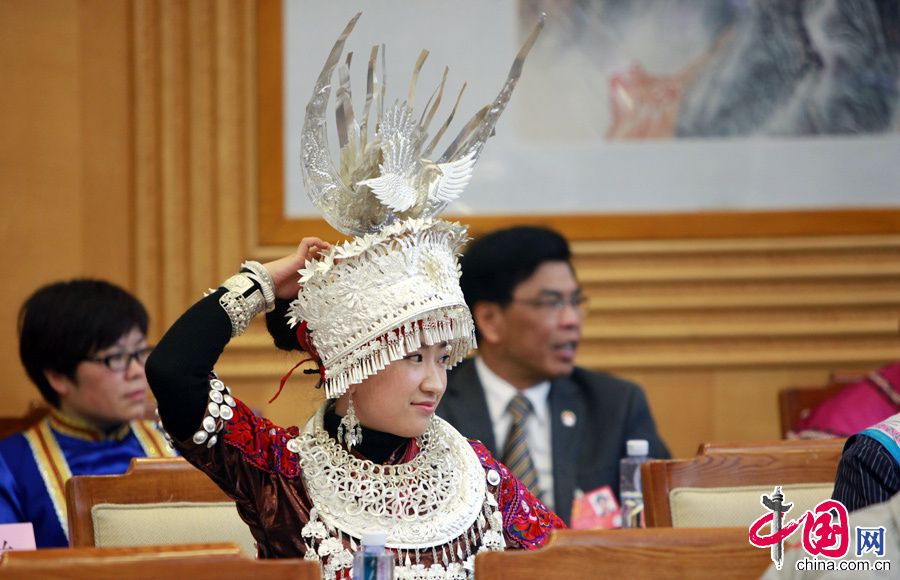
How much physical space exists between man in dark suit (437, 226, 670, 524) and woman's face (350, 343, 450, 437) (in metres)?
1.41

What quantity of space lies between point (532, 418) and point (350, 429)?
1714mm

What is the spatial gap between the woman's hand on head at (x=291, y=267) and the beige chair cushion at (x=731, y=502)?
3.49ft

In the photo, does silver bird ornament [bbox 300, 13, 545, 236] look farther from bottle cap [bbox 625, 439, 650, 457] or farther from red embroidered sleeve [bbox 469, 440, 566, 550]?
bottle cap [bbox 625, 439, 650, 457]

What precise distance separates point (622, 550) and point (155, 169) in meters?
3.17

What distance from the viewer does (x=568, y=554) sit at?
1.51 metres

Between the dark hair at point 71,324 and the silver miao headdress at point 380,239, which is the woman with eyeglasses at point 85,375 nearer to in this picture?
the dark hair at point 71,324

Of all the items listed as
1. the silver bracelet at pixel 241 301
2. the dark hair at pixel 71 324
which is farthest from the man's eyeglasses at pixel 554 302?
the silver bracelet at pixel 241 301

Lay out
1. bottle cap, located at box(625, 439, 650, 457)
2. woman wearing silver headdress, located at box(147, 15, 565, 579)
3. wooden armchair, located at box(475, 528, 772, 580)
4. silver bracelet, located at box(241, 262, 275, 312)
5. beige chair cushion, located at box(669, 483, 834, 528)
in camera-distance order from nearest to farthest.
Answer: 1. wooden armchair, located at box(475, 528, 772, 580)
2. woman wearing silver headdress, located at box(147, 15, 565, 579)
3. silver bracelet, located at box(241, 262, 275, 312)
4. beige chair cushion, located at box(669, 483, 834, 528)
5. bottle cap, located at box(625, 439, 650, 457)

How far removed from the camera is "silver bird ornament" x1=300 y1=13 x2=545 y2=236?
2012mm

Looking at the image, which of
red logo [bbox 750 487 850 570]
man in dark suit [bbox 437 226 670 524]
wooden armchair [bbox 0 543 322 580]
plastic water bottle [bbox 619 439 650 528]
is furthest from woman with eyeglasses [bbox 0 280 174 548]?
red logo [bbox 750 487 850 570]

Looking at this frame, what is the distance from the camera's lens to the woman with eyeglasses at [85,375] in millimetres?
2992

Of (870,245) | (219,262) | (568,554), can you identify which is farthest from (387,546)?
(870,245)

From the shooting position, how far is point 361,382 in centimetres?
196

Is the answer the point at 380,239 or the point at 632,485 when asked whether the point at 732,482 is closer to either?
the point at 632,485
